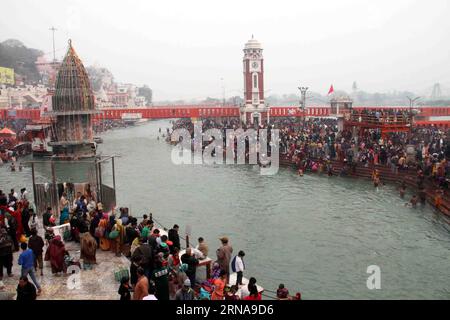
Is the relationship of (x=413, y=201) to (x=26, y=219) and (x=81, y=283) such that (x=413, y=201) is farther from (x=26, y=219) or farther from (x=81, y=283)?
(x=26, y=219)

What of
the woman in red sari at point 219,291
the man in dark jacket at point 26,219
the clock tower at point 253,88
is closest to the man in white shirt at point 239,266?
the woman in red sari at point 219,291

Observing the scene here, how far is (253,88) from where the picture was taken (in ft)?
203

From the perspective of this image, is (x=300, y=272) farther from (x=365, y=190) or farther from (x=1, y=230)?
(x=365, y=190)

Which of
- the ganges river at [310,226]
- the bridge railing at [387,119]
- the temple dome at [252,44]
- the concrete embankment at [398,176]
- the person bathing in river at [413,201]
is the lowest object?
the ganges river at [310,226]

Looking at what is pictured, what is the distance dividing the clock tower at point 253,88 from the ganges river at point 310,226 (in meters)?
32.3

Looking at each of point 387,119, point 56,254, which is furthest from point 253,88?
point 56,254

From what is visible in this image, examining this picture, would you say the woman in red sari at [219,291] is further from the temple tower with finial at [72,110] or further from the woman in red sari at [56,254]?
the temple tower with finial at [72,110]

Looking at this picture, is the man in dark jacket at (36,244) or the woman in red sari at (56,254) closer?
the man in dark jacket at (36,244)

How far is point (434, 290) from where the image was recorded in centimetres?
1180

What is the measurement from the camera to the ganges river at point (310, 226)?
12.5 meters

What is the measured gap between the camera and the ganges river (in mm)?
12469

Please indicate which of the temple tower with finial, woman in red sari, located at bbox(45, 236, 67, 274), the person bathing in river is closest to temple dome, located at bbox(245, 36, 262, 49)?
the temple tower with finial

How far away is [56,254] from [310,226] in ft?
33.6
